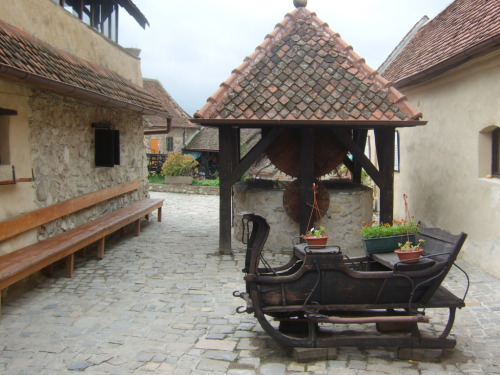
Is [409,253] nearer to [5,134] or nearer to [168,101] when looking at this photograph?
[5,134]

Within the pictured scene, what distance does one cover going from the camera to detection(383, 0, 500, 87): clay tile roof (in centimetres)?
706

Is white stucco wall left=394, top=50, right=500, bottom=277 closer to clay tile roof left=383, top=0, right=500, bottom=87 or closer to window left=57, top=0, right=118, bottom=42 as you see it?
clay tile roof left=383, top=0, right=500, bottom=87

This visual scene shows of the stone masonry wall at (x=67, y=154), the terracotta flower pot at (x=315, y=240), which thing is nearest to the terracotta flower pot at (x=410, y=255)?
the terracotta flower pot at (x=315, y=240)

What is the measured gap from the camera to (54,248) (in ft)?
21.2

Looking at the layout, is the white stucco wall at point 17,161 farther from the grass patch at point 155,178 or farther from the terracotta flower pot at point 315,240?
the grass patch at point 155,178

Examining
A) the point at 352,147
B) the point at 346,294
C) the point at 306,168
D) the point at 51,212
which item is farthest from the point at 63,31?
the point at 346,294

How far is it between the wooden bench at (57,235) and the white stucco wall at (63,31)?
2.57m

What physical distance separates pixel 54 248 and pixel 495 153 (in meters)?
6.48

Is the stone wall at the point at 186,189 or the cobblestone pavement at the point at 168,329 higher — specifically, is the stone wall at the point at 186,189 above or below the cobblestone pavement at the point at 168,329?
above

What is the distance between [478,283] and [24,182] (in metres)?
6.26

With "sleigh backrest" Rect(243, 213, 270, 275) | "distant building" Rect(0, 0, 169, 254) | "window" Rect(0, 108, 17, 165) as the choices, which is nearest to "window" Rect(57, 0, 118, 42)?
"distant building" Rect(0, 0, 169, 254)

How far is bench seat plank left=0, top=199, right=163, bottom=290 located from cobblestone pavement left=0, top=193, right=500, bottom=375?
0.42 meters

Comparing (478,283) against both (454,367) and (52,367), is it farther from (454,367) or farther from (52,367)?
(52,367)

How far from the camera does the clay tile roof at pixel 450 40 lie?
278 inches
